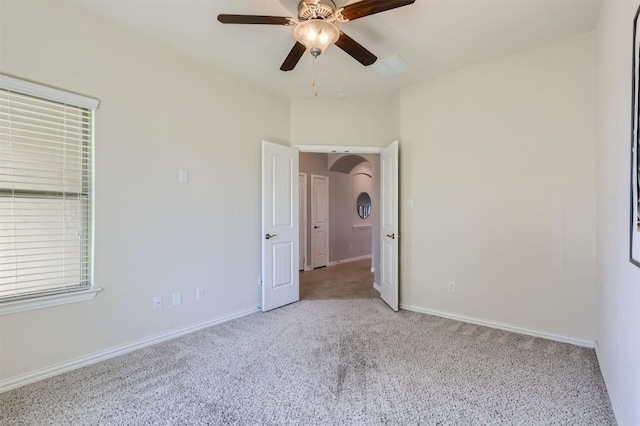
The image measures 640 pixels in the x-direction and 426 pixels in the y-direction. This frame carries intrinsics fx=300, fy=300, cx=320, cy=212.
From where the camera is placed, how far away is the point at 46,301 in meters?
2.12

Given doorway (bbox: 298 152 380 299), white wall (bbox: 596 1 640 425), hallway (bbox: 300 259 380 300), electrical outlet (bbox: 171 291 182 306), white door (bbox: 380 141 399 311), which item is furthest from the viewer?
doorway (bbox: 298 152 380 299)

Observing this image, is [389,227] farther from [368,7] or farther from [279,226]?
[368,7]

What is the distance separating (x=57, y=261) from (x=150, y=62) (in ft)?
5.95

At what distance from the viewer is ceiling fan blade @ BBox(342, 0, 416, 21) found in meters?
1.72

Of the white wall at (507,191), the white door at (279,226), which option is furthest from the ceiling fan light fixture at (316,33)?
the white wall at (507,191)

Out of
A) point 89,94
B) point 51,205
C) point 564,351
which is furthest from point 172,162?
point 564,351

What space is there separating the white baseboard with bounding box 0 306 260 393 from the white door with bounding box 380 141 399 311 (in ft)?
6.49

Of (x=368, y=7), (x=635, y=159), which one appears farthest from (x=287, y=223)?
(x=635, y=159)

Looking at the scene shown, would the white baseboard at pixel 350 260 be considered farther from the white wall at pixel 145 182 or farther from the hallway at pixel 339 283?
the white wall at pixel 145 182

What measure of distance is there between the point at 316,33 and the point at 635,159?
72.3 inches

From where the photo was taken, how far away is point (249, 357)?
2.44 m

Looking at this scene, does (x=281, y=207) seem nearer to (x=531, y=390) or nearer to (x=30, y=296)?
(x=30, y=296)

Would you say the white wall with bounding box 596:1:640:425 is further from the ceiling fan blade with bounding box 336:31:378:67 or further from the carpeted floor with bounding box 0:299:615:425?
the ceiling fan blade with bounding box 336:31:378:67

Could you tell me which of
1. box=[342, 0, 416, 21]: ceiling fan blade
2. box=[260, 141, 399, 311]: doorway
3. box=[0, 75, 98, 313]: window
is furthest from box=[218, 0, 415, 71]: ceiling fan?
box=[260, 141, 399, 311]: doorway
